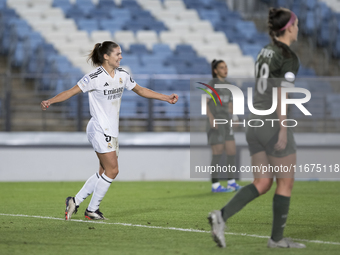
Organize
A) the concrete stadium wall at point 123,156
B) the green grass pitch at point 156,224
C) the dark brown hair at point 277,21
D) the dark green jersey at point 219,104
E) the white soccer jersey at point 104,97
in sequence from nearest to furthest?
1. the dark brown hair at point 277,21
2. the green grass pitch at point 156,224
3. the white soccer jersey at point 104,97
4. the dark green jersey at point 219,104
5. the concrete stadium wall at point 123,156

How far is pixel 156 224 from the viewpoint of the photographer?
17.8 feet

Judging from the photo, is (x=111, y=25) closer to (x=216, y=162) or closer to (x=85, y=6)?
(x=85, y=6)

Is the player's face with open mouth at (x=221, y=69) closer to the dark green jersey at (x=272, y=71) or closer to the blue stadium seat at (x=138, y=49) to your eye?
the dark green jersey at (x=272, y=71)

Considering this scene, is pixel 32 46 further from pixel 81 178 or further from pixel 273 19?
pixel 273 19

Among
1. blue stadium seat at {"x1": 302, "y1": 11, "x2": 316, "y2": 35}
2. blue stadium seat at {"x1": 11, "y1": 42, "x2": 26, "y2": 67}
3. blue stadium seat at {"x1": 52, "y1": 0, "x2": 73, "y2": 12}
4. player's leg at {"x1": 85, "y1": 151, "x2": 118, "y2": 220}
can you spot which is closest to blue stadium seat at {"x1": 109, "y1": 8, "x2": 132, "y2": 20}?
blue stadium seat at {"x1": 52, "y1": 0, "x2": 73, "y2": 12}

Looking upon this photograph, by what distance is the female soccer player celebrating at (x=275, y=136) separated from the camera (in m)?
3.84

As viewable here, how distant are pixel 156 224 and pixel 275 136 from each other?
6.39 feet

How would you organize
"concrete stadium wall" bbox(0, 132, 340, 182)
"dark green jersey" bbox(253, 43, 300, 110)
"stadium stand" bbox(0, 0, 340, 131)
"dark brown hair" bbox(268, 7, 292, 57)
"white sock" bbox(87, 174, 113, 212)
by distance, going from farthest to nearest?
"stadium stand" bbox(0, 0, 340, 131) → "concrete stadium wall" bbox(0, 132, 340, 182) → "white sock" bbox(87, 174, 113, 212) → "dark brown hair" bbox(268, 7, 292, 57) → "dark green jersey" bbox(253, 43, 300, 110)

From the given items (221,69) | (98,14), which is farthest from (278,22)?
(98,14)

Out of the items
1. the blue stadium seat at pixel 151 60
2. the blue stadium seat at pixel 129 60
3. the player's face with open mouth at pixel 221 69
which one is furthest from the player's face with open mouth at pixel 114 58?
the blue stadium seat at pixel 151 60

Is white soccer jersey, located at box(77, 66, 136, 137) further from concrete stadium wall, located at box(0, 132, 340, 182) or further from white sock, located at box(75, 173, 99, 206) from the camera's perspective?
concrete stadium wall, located at box(0, 132, 340, 182)

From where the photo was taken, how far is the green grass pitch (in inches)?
164

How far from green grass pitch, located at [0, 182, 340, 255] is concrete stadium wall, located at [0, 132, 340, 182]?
1804 mm

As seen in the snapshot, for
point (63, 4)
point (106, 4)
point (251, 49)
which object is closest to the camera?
point (251, 49)
